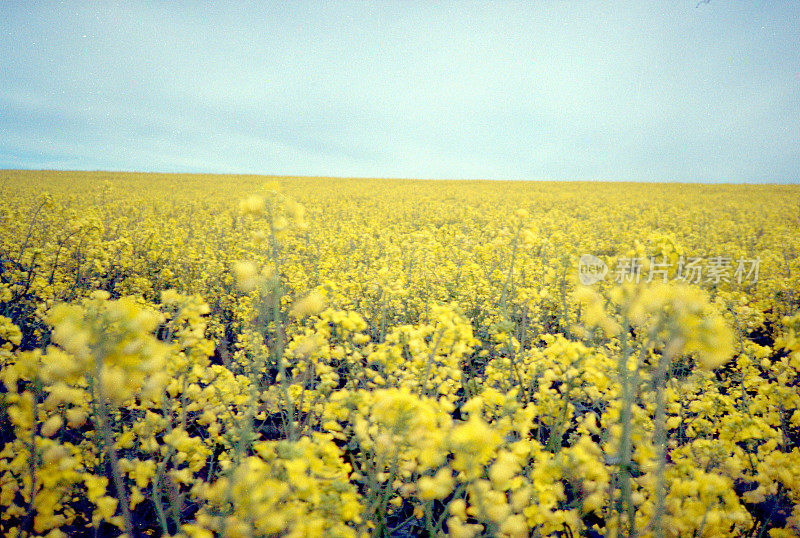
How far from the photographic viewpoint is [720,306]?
159 inches

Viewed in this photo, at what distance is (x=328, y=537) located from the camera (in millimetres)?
1251

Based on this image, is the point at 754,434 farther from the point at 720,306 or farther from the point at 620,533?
the point at 720,306

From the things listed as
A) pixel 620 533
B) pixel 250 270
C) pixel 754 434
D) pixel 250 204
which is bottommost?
pixel 620 533

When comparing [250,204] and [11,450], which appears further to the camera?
[250,204]

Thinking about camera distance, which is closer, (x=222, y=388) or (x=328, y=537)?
(x=328, y=537)

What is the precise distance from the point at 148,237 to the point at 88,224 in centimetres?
337

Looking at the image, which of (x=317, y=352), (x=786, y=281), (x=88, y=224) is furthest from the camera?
(x=786, y=281)

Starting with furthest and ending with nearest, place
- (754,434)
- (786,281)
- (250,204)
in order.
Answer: (786,281)
(754,434)
(250,204)

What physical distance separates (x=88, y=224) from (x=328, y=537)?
4520mm

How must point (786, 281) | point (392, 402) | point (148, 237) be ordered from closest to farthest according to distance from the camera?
1. point (392, 402)
2. point (786, 281)
3. point (148, 237)

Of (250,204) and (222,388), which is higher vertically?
(250,204)

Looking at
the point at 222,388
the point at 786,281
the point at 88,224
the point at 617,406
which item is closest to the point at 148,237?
the point at 88,224

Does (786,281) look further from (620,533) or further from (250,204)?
(250,204)

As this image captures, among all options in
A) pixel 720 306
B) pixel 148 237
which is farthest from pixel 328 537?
pixel 148 237
